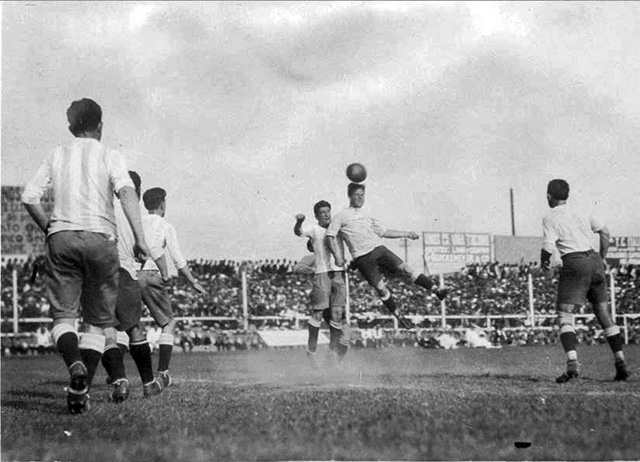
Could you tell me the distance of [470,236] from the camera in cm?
3122

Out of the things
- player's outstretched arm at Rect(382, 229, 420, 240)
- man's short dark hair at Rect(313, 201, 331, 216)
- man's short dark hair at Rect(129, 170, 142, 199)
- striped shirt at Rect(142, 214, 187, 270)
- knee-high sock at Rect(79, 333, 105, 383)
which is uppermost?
man's short dark hair at Rect(313, 201, 331, 216)

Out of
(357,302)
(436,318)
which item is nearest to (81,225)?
(357,302)

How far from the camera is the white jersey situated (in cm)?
952

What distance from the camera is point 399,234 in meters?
8.75

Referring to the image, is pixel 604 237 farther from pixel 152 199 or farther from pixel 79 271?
pixel 79 271

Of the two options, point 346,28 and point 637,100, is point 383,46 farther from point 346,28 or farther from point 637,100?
point 637,100

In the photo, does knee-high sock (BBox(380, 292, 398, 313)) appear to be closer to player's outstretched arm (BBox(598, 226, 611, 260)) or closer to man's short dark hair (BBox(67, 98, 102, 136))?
player's outstretched arm (BBox(598, 226, 611, 260))

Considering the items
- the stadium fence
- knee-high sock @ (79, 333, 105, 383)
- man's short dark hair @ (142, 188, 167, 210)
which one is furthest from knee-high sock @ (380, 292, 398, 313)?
the stadium fence

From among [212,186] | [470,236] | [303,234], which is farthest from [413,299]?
[212,186]

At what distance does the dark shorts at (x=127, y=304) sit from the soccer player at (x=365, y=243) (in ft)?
10.4

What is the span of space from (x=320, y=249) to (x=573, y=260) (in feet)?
10.8

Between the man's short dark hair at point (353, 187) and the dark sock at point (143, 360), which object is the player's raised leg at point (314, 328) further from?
the dark sock at point (143, 360)

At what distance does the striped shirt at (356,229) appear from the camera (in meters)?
8.95

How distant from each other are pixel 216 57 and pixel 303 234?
2777 mm
